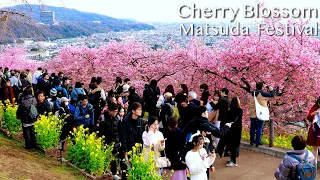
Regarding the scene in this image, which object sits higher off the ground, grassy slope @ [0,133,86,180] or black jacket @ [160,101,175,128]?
black jacket @ [160,101,175,128]

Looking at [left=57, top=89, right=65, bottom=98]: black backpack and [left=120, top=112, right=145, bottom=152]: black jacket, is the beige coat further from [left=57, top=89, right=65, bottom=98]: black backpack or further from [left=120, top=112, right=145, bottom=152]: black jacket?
[left=57, top=89, right=65, bottom=98]: black backpack

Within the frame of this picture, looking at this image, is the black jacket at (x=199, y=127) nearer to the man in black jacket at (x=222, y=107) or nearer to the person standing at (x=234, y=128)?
the man in black jacket at (x=222, y=107)

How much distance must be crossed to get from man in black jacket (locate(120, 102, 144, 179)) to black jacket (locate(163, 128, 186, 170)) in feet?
2.36

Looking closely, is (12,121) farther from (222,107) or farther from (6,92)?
(222,107)

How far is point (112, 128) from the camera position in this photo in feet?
26.4

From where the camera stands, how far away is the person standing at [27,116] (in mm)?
9570

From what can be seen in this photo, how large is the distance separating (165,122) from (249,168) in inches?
86.4

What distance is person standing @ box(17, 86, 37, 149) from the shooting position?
9570 mm

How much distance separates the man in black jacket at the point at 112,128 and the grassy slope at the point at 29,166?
0.85 m

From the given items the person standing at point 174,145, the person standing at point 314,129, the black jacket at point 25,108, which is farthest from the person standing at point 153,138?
the black jacket at point 25,108

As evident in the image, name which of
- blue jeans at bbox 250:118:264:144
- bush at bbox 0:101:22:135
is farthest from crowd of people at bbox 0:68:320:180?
bush at bbox 0:101:22:135

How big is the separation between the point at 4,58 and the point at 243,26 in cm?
3624

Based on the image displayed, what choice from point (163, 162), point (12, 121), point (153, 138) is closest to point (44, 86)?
point (12, 121)

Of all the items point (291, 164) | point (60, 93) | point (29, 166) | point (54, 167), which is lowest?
point (54, 167)
